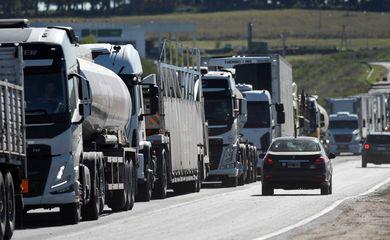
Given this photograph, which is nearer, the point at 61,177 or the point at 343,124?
the point at 61,177

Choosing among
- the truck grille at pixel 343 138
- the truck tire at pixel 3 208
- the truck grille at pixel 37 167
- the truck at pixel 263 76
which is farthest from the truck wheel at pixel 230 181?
the truck grille at pixel 343 138

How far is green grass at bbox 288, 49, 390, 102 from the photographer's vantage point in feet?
523

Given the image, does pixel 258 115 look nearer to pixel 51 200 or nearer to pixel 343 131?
pixel 51 200

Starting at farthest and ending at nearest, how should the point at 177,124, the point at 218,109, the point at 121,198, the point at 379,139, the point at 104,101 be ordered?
1. the point at 379,139
2. the point at 218,109
3. the point at 177,124
4. the point at 121,198
5. the point at 104,101

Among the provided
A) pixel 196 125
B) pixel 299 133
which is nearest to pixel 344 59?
pixel 299 133

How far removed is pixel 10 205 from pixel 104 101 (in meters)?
7.27

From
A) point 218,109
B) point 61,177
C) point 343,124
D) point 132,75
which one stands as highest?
point 132,75

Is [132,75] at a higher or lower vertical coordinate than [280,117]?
higher

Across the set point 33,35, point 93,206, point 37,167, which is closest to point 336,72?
point 93,206

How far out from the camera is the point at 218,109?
1882 inches

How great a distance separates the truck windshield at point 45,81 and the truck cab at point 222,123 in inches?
802

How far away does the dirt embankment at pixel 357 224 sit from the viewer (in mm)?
22812

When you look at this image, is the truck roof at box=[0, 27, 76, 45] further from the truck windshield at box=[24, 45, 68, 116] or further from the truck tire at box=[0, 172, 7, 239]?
the truck tire at box=[0, 172, 7, 239]

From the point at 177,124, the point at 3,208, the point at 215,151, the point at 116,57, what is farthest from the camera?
the point at 215,151
